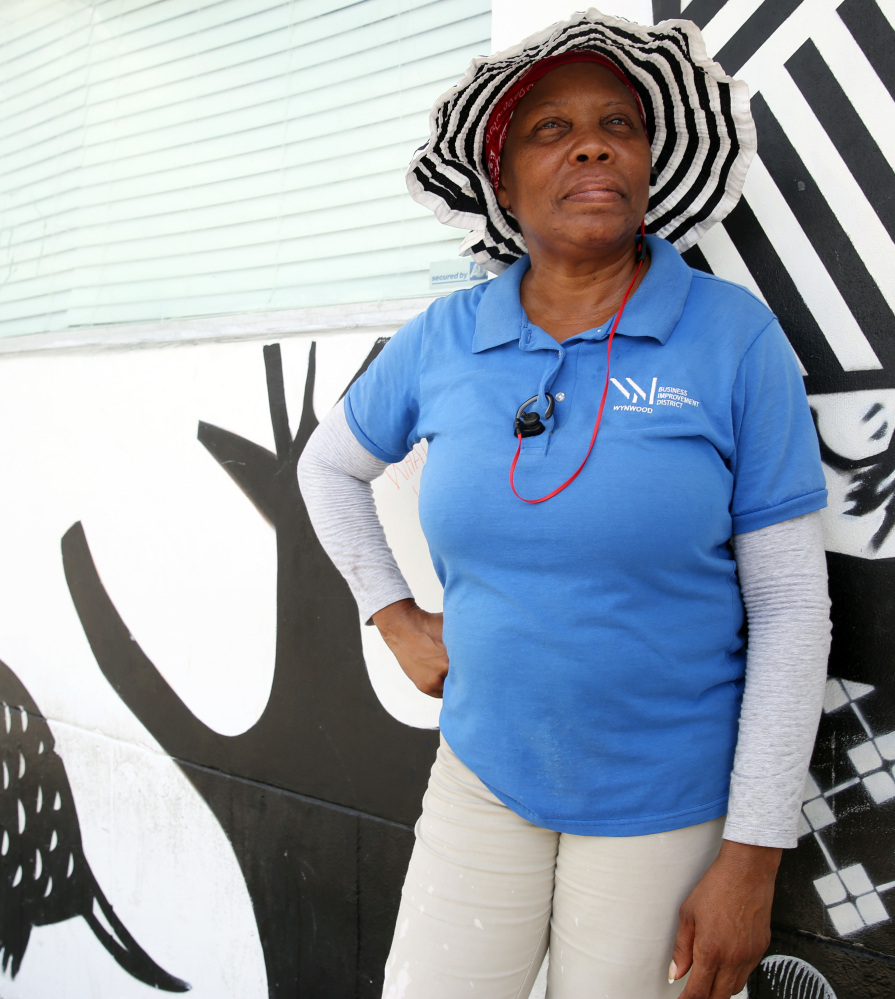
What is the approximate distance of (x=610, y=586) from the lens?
1094 millimetres

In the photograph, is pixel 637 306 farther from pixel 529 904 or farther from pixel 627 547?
pixel 529 904

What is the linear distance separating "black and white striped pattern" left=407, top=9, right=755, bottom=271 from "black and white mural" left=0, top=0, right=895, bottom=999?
13 cm

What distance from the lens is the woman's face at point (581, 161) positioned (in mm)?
1270

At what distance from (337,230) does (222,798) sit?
5.72 ft

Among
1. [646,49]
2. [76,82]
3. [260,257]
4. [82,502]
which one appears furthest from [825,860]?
[76,82]

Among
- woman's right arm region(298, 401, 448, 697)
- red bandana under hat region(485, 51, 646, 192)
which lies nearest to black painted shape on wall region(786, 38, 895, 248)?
red bandana under hat region(485, 51, 646, 192)

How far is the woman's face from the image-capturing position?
1.27m

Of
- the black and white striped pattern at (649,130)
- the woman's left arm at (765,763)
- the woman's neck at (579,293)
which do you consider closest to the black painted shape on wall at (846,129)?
the black and white striped pattern at (649,130)

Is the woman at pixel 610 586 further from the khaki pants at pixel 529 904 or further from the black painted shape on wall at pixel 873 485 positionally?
the black painted shape on wall at pixel 873 485

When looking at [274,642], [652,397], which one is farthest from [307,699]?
[652,397]

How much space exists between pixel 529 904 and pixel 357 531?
0.76m

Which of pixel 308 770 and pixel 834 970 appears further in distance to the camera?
pixel 308 770

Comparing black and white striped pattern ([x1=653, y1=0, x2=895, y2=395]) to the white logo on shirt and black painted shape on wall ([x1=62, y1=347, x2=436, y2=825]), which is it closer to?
the white logo on shirt

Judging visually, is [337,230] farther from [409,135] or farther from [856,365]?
[856,365]
